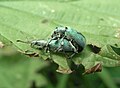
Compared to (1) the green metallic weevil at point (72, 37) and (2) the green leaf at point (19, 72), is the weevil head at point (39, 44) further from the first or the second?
(2) the green leaf at point (19, 72)

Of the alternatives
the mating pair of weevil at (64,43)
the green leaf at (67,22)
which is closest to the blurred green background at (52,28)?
the green leaf at (67,22)

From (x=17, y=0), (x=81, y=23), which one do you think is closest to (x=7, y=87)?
(x=17, y=0)

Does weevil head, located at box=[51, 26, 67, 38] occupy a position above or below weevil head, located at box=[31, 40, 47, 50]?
above

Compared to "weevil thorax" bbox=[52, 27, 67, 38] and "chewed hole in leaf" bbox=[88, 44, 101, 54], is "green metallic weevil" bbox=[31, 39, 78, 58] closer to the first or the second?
"weevil thorax" bbox=[52, 27, 67, 38]

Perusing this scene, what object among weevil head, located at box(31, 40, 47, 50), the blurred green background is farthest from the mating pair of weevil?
the blurred green background

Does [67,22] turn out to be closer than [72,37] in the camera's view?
No

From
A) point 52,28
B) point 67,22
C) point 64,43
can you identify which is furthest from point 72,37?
point 67,22

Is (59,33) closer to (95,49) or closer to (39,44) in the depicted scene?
(39,44)
